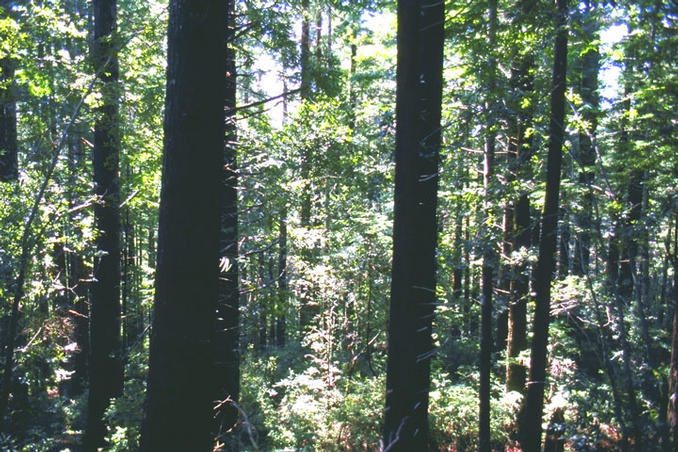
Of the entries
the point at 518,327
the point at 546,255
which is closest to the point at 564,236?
the point at 518,327

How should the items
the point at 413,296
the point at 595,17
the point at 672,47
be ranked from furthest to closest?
the point at 595,17
the point at 672,47
the point at 413,296

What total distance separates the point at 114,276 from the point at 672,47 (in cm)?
954

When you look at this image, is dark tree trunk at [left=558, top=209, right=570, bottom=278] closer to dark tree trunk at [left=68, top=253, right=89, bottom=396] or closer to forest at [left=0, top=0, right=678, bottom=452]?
forest at [left=0, top=0, right=678, bottom=452]

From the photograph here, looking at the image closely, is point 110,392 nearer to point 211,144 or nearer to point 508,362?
point 211,144

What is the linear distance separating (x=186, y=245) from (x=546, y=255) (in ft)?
21.4

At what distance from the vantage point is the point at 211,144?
277 cm

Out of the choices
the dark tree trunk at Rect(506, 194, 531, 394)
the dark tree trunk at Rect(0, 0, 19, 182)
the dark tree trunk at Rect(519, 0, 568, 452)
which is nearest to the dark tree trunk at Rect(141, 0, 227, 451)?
the dark tree trunk at Rect(0, 0, 19, 182)

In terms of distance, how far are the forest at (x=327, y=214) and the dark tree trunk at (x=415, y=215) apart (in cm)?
2

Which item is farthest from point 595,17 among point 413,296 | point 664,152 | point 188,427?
point 188,427

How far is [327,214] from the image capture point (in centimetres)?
1231

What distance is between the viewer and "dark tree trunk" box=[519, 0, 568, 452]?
6922 millimetres

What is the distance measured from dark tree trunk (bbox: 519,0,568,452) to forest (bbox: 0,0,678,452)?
0.04 meters

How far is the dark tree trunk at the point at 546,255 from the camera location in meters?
6.92

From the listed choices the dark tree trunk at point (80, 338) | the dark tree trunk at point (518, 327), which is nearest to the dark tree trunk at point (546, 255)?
the dark tree trunk at point (518, 327)
